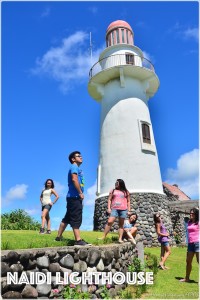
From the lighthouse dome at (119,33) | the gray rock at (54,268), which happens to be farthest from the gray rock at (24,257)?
the lighthouse dome at (119,33)

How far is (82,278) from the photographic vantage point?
572cm

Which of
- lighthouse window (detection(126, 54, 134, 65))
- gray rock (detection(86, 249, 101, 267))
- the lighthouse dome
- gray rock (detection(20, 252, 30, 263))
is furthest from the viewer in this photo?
the lighthouse dome

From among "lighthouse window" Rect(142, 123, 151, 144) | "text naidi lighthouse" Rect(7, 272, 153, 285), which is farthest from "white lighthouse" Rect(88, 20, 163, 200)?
"text naidi lighthouse" Rect(7, 272, 153, 285)

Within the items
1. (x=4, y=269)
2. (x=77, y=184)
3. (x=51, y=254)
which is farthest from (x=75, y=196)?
(x=4, y=269)

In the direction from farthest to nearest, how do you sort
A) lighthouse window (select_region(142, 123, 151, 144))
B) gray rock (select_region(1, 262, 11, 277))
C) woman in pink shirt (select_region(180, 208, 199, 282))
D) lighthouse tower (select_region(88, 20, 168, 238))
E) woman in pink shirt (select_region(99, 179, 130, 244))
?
lighthouse window (select_region(142, 123, 151, 144)) < lighthouse tower (select_region(88, 20, 168, 238)) < woman in pink shirt (select_region(99, 179, 130, 244)) < woman in pink shirt (select_region(180, 208, 199, 282)) < gray rock (select_region(1, 262, 11, 277))

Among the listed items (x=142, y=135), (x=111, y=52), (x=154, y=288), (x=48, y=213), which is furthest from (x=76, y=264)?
(x=111, y=52)

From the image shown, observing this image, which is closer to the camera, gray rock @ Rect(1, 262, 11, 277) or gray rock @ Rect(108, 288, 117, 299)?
gray rock @ Rect(1, 262, 11, 277)

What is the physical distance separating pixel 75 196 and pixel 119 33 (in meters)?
17.6

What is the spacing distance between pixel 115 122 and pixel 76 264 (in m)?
13.9

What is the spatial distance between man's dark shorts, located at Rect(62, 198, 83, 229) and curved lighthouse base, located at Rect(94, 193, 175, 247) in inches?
421

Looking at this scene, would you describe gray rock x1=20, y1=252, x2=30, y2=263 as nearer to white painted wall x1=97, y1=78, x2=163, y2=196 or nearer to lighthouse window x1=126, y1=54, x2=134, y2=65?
white painted wall x1=97, y1=78, x2=163, y2=196

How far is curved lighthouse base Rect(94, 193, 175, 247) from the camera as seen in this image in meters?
16.8

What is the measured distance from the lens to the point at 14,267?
187 inches

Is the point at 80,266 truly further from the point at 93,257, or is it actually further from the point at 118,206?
the point at 118,206
